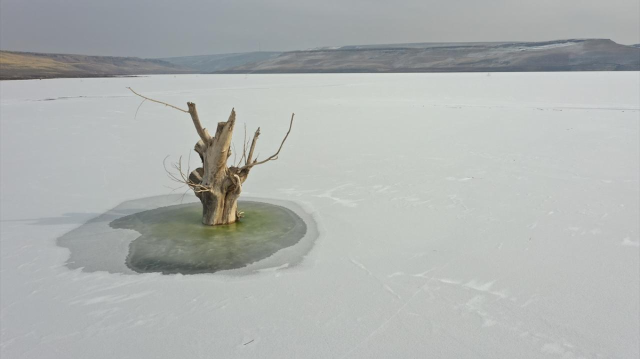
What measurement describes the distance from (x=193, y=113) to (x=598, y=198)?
481 centimetres

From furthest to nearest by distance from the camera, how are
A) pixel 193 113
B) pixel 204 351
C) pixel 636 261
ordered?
pixel 193 113, pixel 636 261, pixel 204 351

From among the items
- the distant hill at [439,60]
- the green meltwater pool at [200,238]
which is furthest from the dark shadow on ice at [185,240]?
the distant hill at [439,60]

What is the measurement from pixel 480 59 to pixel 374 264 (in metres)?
92.1

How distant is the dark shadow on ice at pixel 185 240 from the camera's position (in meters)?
3.89

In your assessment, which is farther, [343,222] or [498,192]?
[498,192]

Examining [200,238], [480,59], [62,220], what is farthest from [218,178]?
[480,59]

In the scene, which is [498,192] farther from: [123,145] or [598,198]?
[123,145]

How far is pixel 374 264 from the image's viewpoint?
3.84m

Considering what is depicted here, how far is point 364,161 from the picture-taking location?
7.88 metres

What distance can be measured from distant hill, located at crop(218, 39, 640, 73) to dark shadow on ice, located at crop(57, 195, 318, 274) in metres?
74.7

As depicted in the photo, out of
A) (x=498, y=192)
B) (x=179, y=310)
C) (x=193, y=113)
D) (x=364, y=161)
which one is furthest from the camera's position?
(x=364, y=161)

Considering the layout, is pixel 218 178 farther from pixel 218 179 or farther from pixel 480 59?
pixel 480 59

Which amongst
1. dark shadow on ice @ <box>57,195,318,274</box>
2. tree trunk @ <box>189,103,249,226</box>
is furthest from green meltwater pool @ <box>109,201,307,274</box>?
tree trunk @ <box>189,103,249,226</box>

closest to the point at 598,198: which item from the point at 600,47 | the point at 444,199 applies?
the point at 444,199
